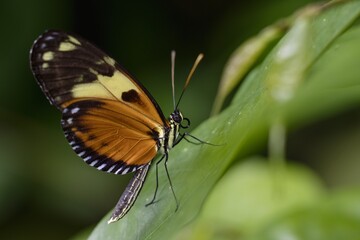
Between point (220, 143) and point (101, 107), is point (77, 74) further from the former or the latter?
point (220, 143)

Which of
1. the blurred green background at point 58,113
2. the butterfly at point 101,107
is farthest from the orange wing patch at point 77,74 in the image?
the blurred green background at point 58,113

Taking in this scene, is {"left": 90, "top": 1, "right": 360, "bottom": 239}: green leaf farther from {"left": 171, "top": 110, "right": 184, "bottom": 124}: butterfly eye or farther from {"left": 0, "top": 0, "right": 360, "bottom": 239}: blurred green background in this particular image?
{"left": 0, "top": 0, "right": 360, "bottom": 239}: blurred green background

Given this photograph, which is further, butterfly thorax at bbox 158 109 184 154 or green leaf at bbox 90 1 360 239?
butterfly thorax at bbox 158 109 184 154

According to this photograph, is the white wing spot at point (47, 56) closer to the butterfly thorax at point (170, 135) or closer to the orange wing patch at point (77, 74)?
the orange wing patch at point (77, 74)

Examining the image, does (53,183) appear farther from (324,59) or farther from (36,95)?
(324,59)

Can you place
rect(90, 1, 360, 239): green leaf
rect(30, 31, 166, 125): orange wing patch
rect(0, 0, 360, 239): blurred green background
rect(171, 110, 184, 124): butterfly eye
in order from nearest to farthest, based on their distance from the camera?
rect(90, 1, 360, 239): green leaf, rect(30, 31, 166, 125): orange wing patch, rect(171, 110, 184, 124): butterfly eye, rect(0, 0, 360, 239): blurred green background

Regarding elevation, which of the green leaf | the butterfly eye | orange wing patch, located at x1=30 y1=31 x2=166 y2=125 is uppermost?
orange wing patch, located at x1=30 y1=31 x2=166 y2=125

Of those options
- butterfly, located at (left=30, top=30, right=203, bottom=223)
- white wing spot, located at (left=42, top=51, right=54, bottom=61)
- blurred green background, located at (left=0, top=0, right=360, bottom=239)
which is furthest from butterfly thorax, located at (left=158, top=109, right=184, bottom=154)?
blurred green background, located at (left=0, top=0, right=360, bottom=239)
